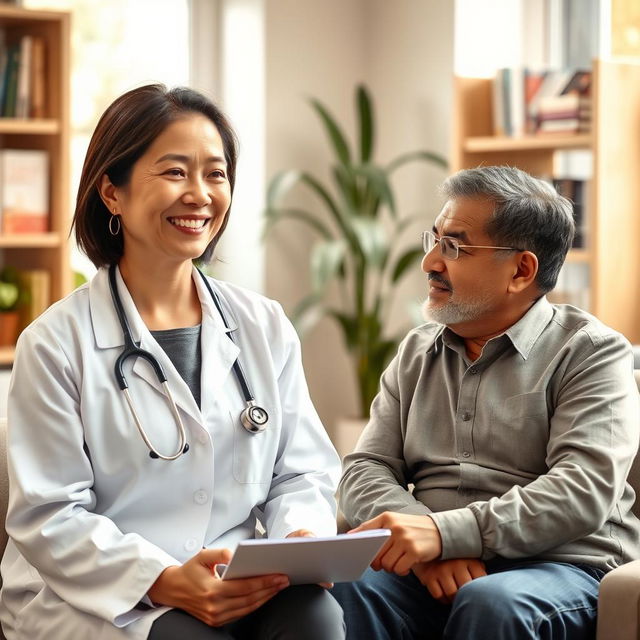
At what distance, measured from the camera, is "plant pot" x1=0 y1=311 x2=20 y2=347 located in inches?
Result: 168

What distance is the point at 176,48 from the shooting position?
4914 mm

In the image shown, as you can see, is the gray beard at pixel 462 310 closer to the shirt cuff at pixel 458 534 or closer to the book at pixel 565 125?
the shirt cuff at pixel 458 534

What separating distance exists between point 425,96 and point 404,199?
436mm

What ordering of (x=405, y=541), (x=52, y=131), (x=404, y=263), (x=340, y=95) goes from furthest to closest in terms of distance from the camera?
(x=340, y=95) → (x=404, y=263) → (x=52, y=131) → (x=405, y=541)

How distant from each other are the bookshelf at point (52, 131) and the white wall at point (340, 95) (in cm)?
87

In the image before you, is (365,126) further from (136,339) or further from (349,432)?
(136,339)

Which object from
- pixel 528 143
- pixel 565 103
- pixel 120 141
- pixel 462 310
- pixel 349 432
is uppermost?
pixel 565 103

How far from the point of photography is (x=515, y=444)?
2053mm

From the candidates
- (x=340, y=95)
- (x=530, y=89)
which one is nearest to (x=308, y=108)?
(x=340, y=95)

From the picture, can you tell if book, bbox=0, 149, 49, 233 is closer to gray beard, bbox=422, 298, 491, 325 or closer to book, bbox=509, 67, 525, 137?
book, bbox=509, 67, 525, 137

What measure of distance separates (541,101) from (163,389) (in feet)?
8.00

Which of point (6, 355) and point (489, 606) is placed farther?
point (6, 355)

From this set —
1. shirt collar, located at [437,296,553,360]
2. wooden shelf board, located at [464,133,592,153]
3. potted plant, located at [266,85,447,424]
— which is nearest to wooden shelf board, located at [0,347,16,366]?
potted plant, located at [266,85,447,424]

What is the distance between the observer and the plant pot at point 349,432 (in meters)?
4.55
